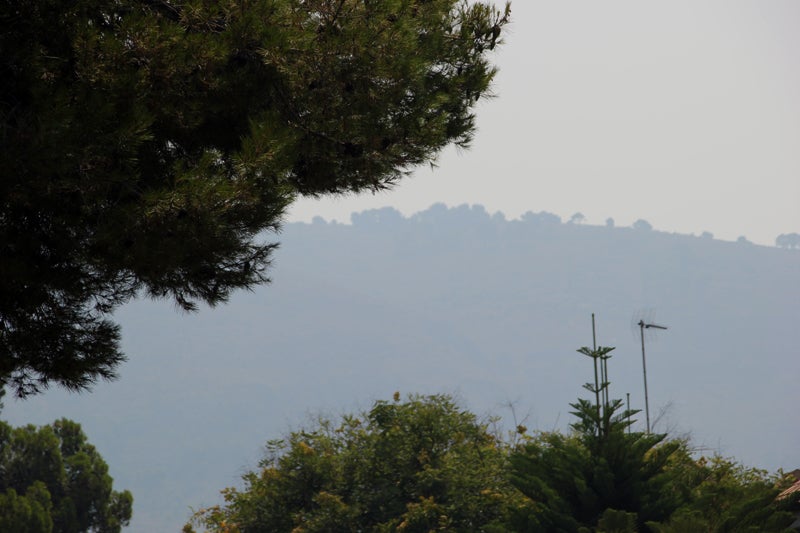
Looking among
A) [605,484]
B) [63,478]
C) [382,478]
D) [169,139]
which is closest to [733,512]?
[605,484]

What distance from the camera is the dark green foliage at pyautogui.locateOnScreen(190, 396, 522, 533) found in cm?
1964

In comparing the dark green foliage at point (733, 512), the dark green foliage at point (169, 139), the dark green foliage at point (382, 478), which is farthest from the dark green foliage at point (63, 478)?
the dark green foliage at point (169, 139)

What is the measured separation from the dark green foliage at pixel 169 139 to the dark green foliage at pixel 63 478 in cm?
2281

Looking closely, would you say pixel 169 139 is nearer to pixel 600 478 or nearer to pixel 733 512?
pixel 600 478

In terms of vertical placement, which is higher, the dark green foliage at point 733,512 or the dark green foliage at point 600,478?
the dark green foliage at point 600,478

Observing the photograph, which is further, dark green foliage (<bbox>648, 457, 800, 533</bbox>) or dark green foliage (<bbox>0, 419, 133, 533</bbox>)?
dark green foliage (<bbox>0, 419, 133, 533</bbox>)

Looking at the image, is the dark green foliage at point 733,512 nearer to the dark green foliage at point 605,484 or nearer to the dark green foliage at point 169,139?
the dark green foliage at point 605,484

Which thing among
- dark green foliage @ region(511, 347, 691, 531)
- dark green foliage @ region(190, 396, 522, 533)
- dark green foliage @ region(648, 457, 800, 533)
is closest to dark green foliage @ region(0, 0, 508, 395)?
dark green foliage @ region(511, 347, 691, 531)

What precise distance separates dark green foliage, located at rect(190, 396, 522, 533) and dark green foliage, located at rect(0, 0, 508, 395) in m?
10.5

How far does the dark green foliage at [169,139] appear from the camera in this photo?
25.3 feet

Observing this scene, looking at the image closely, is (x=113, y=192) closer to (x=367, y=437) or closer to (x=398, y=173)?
(x=398, y=173)

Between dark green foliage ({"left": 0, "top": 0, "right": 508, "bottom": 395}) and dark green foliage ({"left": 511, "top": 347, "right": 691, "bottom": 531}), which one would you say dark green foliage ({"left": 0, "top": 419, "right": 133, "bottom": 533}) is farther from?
dark green foliage ({"left": 0, "top": 0, "right": 508, "bottom": 395})

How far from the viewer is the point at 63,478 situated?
31.6 metres

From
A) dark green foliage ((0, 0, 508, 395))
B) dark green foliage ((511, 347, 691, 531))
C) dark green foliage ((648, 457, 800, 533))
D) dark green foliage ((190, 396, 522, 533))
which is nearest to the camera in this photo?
dark green foliage ((0, 0, 508, 395))
